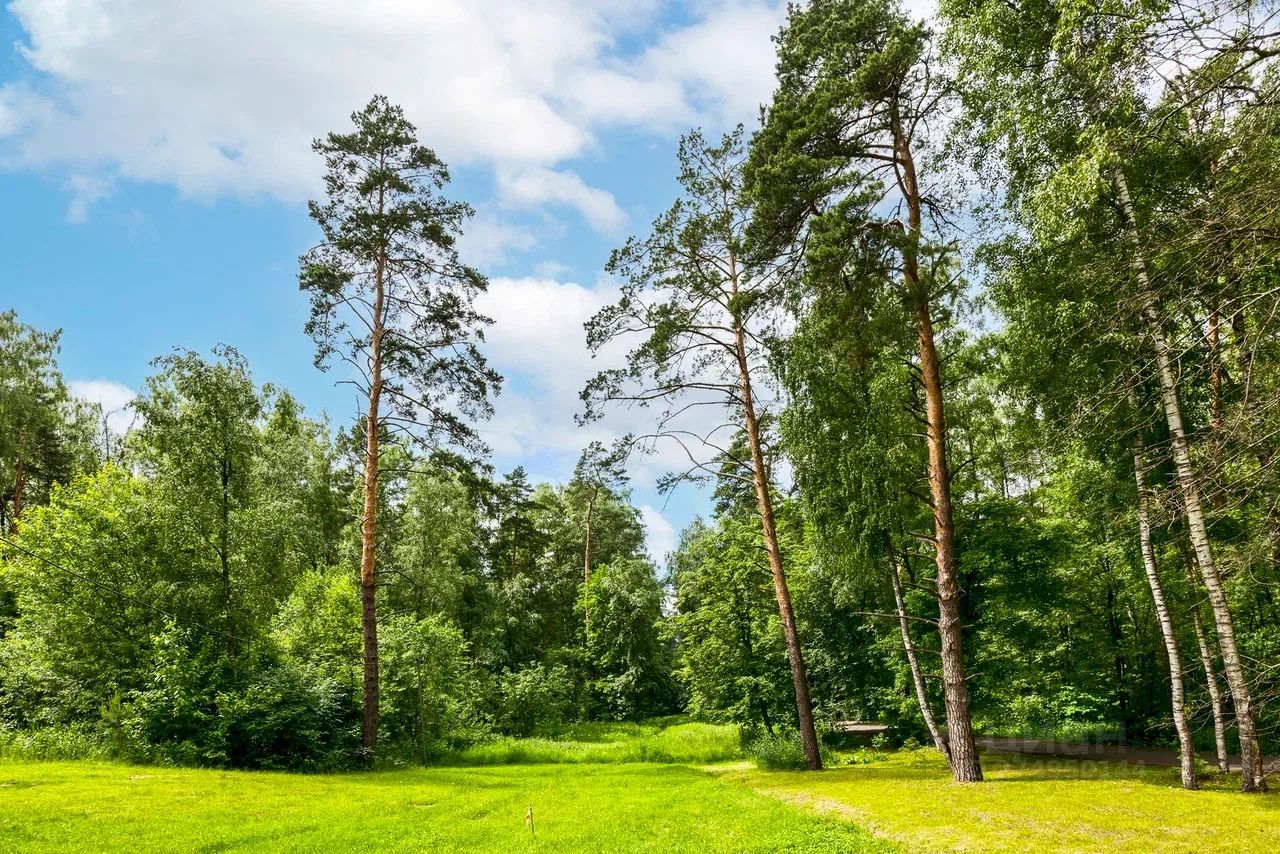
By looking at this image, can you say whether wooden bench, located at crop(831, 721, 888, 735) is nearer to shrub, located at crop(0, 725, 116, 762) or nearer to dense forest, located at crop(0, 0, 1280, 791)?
dense forest, located at crop(0, 0, 1280, 791)

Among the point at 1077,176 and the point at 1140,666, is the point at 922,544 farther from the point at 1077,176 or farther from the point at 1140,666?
the point at 1077,176

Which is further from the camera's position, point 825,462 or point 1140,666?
point 1140,666

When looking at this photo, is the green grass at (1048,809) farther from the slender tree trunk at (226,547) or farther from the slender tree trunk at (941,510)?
the slender tree trunk at (226,547)

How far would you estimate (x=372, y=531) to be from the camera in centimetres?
1681

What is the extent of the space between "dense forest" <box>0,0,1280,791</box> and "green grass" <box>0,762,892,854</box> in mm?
3018

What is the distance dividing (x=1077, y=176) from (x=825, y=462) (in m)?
7.36

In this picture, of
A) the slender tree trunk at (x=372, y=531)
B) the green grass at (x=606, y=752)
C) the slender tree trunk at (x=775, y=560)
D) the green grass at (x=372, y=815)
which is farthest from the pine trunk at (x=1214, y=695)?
the slender tree trunk at (x=372, y=531)

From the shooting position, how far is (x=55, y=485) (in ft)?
60.2

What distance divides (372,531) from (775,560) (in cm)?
1006

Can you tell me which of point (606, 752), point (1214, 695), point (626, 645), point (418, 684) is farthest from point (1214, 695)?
point (626, 645)

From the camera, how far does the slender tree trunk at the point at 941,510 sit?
39.5ft

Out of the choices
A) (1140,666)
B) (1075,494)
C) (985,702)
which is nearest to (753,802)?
(1075,494)

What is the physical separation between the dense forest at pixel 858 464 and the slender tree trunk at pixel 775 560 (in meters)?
0.09

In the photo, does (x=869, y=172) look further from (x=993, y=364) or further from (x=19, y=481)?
(x=19, y=481)
